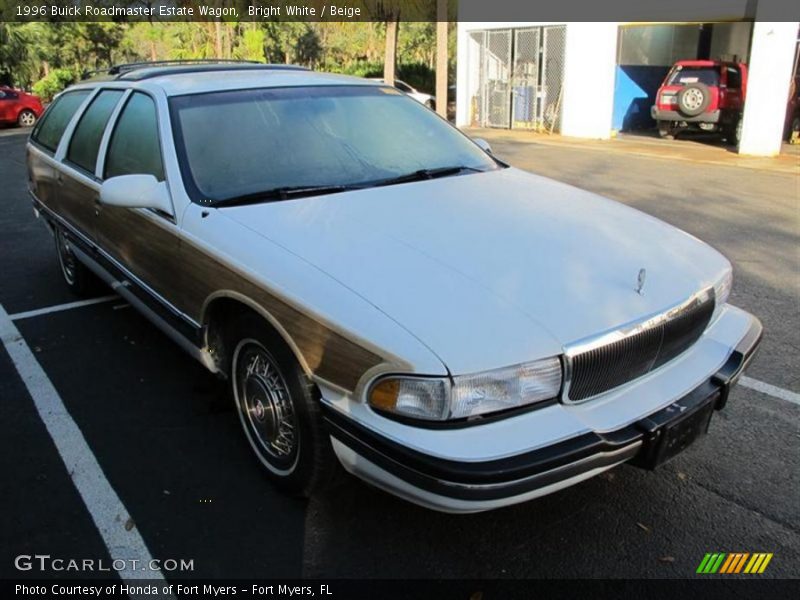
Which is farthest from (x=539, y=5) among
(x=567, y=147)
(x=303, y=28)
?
(x=303, y=28)

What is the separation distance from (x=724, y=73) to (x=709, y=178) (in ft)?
19.5

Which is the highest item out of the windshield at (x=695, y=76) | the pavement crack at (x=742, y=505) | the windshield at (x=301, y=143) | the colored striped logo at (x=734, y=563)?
the windshield at (x=695, y=76)

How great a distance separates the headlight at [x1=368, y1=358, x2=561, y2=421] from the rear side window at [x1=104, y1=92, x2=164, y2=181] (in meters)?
1.85

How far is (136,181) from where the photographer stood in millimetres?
3152

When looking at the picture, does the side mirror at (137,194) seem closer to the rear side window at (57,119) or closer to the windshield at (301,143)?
the windshield at (301,143)

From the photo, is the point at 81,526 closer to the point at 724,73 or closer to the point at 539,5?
the point at 724,73

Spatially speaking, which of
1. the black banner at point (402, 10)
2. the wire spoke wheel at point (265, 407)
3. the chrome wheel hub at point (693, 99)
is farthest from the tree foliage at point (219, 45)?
the wire spoke wheel at point (265, 407)

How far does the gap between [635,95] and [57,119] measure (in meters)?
17.6

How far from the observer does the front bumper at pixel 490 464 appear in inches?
81.1

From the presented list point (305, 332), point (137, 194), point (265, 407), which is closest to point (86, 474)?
point (265, 407)

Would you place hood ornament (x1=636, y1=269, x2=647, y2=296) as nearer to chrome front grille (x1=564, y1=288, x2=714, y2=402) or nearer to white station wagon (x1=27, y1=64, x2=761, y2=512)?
white station wagon (x1=27, y1=64, x2=761, y2=512)

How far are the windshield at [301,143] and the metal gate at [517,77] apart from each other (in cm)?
1467

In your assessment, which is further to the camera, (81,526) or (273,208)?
(273,208)

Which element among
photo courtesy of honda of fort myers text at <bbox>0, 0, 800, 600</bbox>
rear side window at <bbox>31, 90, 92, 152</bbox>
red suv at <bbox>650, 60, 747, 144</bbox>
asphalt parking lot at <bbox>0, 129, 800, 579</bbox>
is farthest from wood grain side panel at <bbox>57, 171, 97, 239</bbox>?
red suv at <bbox>650, 60, 747, 144</bbox>
